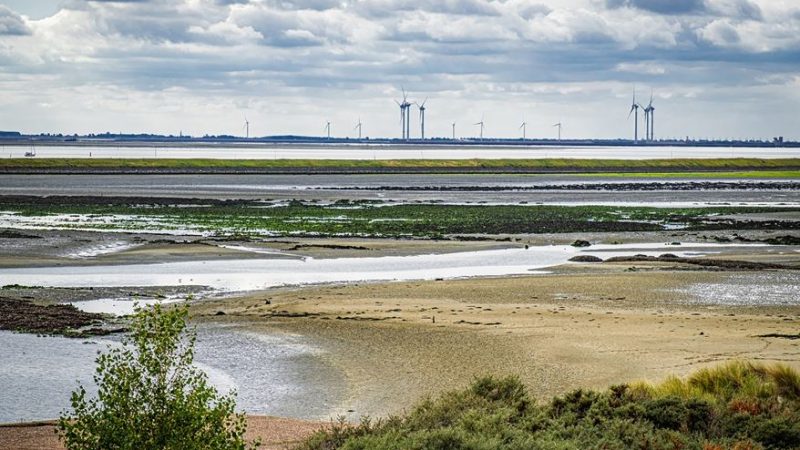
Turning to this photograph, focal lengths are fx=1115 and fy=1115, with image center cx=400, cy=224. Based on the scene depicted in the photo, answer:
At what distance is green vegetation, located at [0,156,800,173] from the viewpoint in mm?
132500

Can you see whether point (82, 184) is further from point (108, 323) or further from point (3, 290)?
point (108, 323)

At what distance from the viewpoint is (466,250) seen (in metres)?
43.3

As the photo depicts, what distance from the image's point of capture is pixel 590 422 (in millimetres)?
13023

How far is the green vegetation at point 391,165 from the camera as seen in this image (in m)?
132

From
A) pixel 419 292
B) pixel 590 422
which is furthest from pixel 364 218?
pixel 590 422

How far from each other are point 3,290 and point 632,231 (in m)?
30.6

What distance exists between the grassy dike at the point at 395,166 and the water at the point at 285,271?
89442 millimetres

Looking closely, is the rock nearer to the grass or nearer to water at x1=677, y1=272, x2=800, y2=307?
water at x1=677, y1=272, x2=800, y2=307

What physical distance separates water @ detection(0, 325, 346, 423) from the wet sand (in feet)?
1.76

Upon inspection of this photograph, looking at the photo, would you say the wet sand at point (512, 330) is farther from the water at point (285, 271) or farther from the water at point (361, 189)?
the water at point (361, 189)

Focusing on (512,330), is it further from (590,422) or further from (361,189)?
(361,189)

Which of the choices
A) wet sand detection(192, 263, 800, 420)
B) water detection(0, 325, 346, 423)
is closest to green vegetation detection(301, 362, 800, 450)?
wet sand detection(192, 263, 800, 420)

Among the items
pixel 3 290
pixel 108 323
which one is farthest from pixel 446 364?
pixel 3 290

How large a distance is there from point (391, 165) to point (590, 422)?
135 m
